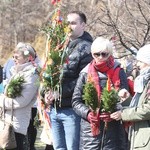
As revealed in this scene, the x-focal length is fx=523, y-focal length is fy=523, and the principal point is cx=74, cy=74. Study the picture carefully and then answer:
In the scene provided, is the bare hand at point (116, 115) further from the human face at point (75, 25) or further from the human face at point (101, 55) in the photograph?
the human face at point (75, 25)

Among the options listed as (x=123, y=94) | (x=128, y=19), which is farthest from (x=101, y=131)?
(x=128, y=19)

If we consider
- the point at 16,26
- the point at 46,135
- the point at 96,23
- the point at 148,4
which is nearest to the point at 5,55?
the point at 16,26

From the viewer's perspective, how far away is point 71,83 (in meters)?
5.65

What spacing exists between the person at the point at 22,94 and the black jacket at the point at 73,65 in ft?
2.28

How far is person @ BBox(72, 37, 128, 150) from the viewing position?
16.6 feet

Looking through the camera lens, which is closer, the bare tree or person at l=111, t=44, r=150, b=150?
person at l=111, t=44, r=150, b=150

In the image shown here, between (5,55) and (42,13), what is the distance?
Answer: 409 cm

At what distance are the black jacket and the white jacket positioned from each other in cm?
68

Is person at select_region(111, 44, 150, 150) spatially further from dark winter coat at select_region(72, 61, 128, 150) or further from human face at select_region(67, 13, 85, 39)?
human face at select_region(67, 13, 85, 39)

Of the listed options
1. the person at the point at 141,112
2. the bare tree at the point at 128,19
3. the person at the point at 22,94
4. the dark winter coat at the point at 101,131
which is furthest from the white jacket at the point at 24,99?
the bare tree at the point at 128,19

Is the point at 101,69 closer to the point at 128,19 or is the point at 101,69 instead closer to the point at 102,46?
the point at 102,46

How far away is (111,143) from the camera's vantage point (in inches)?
199

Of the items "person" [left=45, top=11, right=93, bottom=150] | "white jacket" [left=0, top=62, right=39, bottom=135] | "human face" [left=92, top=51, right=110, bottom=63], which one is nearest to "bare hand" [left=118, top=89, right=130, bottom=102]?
"human face" [left=92, top=51, right=110, bottom=63]

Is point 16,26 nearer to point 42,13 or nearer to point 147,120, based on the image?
point 42,13
